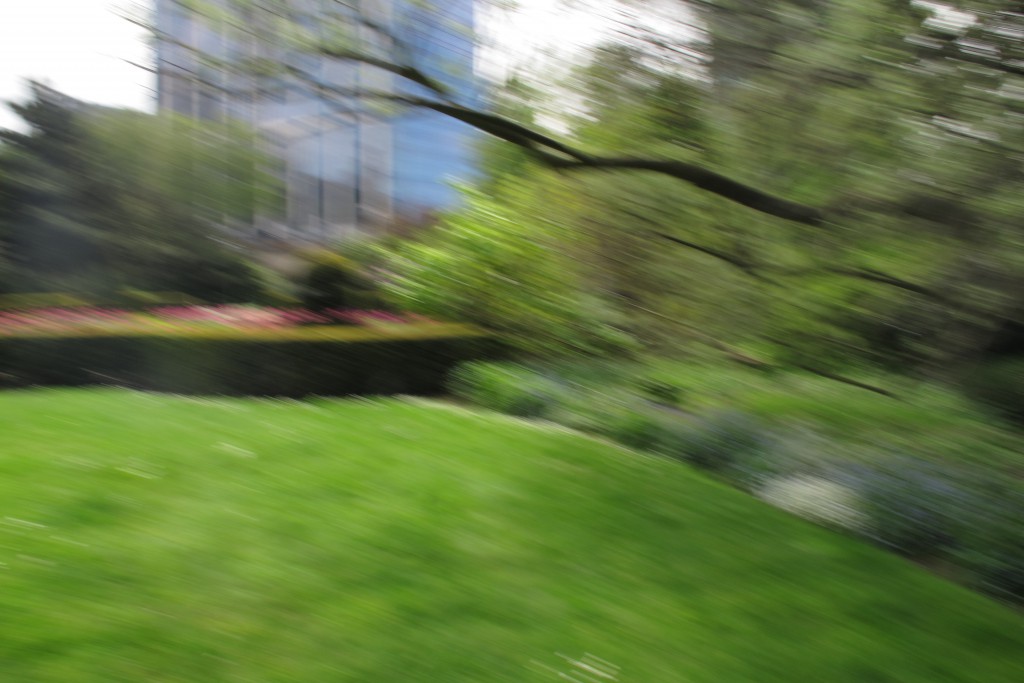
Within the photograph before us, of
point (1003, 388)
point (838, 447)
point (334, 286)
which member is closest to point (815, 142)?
point (838, 447)

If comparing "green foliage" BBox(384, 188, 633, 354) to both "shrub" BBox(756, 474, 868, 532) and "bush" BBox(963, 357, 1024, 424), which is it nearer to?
"shrub" BBox(756, 474, 868, 532)

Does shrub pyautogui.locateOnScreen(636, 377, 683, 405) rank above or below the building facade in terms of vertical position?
below

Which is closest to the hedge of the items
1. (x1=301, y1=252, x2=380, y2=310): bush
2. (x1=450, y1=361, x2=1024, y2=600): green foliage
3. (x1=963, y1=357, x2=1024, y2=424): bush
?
(x1=450, y1=361, x2=1024, y2=600): green foliage

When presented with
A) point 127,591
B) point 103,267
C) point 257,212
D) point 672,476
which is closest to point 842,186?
point 672,476

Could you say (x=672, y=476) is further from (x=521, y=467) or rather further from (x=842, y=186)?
(x=842, y=186)

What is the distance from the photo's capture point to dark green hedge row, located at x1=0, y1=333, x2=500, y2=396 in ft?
26.0

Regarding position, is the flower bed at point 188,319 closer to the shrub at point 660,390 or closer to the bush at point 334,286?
the bush at point 334,286

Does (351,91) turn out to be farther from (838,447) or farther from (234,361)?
(838,447)

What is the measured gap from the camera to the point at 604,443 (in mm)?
7109

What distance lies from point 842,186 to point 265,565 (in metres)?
3.59

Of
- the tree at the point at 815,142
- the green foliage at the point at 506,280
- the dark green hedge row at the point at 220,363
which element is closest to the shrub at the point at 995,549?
the tree at the point at 815,142

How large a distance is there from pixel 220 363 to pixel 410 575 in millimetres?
5136

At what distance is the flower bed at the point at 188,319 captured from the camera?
8.20 meters

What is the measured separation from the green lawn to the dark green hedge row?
83.2 inches
